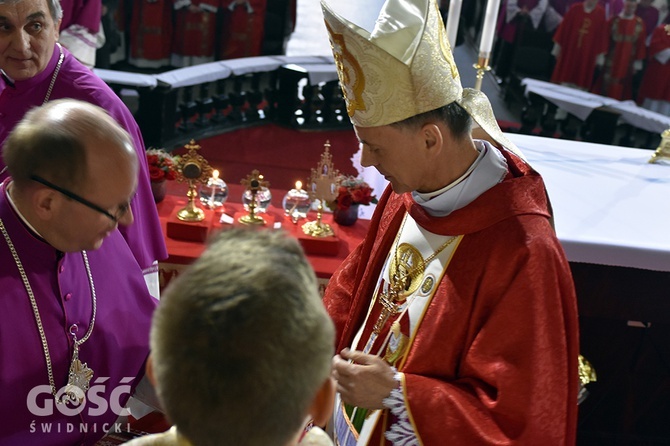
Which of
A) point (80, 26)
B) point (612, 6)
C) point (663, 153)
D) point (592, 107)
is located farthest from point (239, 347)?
point (612, 6)

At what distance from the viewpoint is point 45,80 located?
290 centimetres

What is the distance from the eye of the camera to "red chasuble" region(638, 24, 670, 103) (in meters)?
9.28

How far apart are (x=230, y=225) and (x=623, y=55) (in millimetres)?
7420

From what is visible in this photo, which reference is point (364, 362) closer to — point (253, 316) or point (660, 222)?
point (253, 316)

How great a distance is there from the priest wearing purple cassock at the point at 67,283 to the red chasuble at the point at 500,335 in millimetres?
848

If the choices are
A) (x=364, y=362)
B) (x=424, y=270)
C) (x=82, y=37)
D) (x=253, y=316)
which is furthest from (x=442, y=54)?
(x=82, y=37)

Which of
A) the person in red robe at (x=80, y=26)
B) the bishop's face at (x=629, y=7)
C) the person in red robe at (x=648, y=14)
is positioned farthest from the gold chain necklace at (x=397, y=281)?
the person in red robe at (x=648, y=14)

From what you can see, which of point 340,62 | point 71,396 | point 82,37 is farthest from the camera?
point 82,37

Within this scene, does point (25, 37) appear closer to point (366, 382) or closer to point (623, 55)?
point (366, 382)

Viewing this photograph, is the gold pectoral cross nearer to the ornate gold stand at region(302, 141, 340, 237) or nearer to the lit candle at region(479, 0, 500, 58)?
the lit candle at region(479, 0, 500, 58)

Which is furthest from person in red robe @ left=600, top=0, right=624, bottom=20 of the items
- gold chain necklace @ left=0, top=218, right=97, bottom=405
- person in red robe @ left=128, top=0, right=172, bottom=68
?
gold chain necklace @ left=0, top=218, right=97, bottom=405

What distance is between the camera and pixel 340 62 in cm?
217

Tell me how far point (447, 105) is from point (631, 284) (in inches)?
53.8

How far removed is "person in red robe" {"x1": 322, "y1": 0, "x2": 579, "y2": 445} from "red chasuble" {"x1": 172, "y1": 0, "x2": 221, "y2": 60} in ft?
26.8
